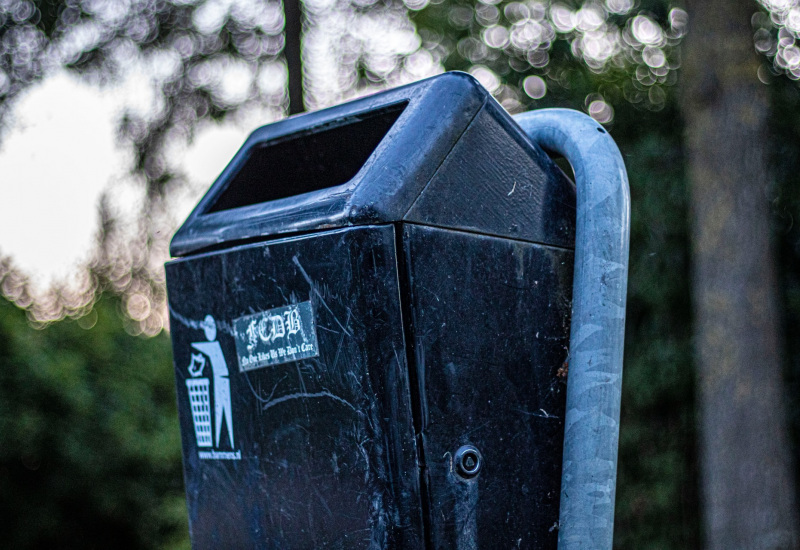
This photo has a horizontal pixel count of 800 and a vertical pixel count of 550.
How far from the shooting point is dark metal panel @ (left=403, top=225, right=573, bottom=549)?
4.19ft

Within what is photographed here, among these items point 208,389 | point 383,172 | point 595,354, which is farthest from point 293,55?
point 595,354

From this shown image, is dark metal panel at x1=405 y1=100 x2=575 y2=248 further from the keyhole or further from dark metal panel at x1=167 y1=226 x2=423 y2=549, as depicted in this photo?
the keyhole

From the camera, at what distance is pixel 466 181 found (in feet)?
4.52

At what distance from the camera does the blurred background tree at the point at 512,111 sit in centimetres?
485

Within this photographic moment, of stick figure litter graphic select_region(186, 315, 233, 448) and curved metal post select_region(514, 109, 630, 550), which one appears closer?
curved metal post select_region(514, 109, 630, 550)

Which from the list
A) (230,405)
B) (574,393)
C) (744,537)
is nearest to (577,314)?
(574,393)

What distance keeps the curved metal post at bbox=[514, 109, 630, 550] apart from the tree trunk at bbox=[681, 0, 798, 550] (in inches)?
147

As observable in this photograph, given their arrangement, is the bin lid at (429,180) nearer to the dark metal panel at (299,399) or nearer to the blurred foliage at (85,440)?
the dark metal panel at (299,399)

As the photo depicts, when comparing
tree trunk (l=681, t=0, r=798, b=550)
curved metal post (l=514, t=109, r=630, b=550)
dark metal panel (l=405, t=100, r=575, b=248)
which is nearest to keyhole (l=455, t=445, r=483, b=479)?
curved metal post (l=514, t=109, r=630, b=550)

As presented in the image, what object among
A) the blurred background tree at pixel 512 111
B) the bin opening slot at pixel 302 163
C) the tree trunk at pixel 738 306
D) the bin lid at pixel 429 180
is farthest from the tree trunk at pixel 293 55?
the tree trunk at pixel 738 306

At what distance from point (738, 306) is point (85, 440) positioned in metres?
5.27

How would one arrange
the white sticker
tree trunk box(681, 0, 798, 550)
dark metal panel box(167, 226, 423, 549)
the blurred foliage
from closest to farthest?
dark metal panel box(167, 226, 423, 549), the white sticker, tree trunk box(681, 0, 798, 550), the blurred foliage

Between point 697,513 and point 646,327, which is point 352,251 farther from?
point 697,513

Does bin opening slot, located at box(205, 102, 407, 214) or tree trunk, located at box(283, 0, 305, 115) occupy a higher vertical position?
tree trunk, located at box(283, 0, 305, 115)
